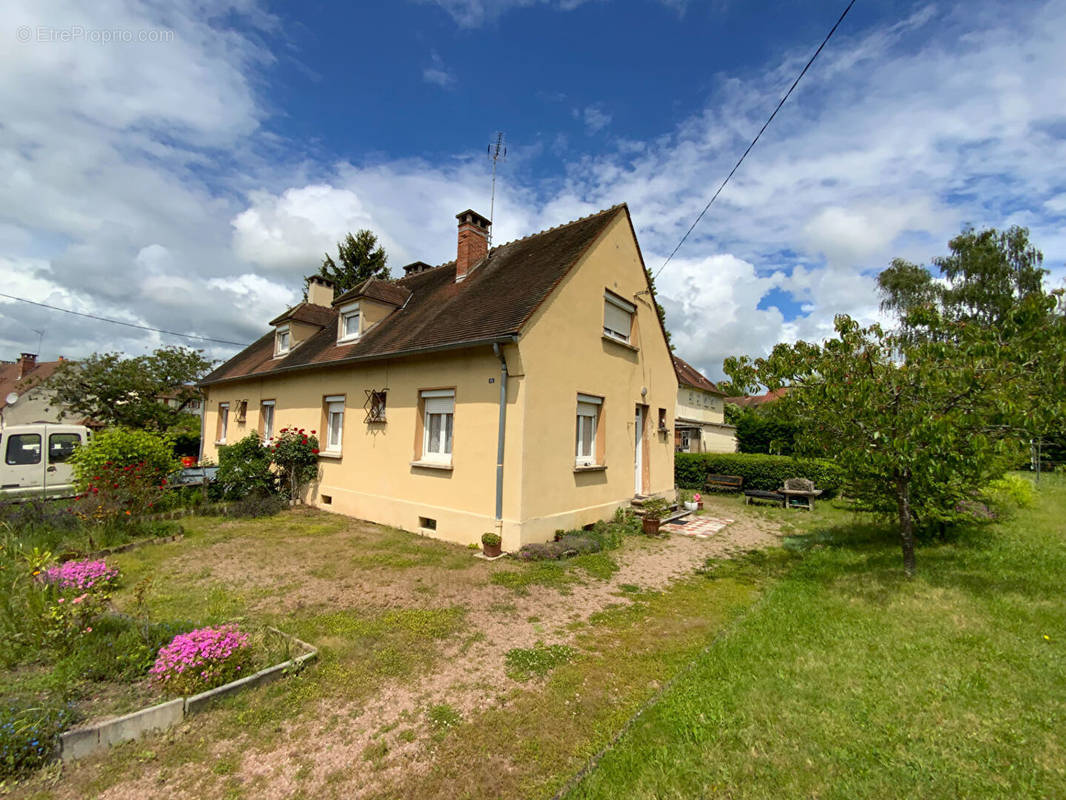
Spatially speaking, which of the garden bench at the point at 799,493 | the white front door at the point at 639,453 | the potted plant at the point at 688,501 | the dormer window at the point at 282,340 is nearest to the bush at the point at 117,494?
the dormer window at the point at 282,340

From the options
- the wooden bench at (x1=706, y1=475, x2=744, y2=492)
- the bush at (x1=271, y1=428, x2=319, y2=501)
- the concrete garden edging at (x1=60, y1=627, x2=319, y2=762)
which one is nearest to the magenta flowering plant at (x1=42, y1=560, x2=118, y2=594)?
the concrete garden edging at (x1=60, y1=627, x2=319, y2=762)

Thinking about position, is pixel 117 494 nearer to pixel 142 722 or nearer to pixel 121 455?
pixel 121 455

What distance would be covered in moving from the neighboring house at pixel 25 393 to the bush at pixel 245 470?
96.0ft

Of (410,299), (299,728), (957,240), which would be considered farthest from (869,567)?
Result: (957,240)

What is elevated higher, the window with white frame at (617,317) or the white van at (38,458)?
the window with white frame at (617,317)

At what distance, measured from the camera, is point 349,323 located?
1334 cm

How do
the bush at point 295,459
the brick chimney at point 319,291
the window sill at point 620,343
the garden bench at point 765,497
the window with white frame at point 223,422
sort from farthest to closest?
the brick chimney at point 319,291, the window with white frame at point 223,422, the garden bench at point 765,497, the bush at point 295,459, the window sill at point 620,343

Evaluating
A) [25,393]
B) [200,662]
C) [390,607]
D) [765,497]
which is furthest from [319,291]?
[25,393]

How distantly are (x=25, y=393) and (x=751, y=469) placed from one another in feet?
167

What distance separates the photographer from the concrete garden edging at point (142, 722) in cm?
305

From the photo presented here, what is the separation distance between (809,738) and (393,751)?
2852 mm

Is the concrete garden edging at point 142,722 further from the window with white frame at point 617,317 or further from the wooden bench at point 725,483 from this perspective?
the wooden bench at point 725,483

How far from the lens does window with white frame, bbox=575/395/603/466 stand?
10164 millimetres

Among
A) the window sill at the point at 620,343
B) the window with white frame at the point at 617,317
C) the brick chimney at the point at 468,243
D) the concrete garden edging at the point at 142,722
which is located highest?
the brick chimney at the point at 468,243
